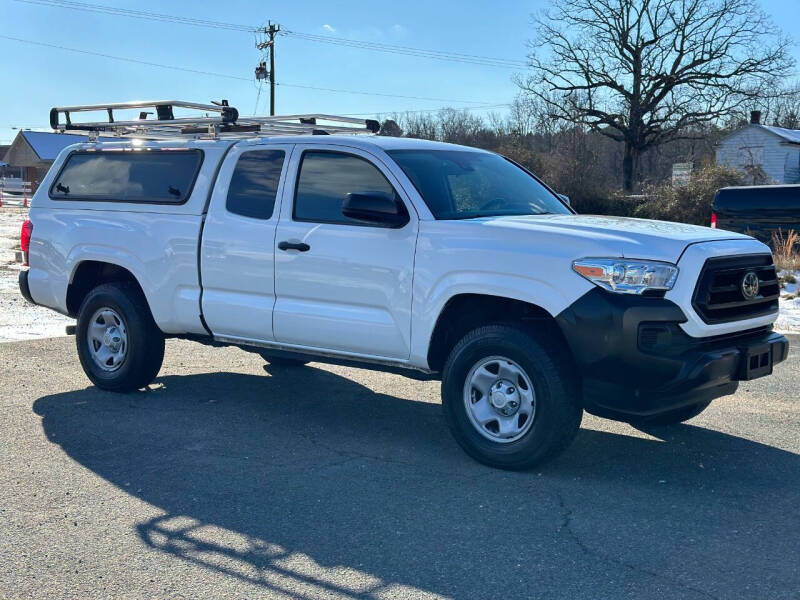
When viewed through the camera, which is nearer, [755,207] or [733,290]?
[733,290]

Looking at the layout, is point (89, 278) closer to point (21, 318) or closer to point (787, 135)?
point (21, 318)

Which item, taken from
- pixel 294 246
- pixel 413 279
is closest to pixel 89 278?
pixel 294 246

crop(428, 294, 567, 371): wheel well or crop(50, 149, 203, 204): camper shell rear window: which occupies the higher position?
crop(50, 149, 203, 204): camper shell rear window

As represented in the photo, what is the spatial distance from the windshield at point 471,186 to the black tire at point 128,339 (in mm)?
2520

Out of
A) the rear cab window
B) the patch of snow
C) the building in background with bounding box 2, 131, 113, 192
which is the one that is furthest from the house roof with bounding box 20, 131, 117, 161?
the rear cab window

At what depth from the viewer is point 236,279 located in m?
6.55

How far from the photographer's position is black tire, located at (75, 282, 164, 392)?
717 centimetres

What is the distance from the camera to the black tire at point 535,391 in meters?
5.14

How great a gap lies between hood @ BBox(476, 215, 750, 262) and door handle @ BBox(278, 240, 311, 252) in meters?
1.30

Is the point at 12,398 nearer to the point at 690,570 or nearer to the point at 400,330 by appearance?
the point at 400,330

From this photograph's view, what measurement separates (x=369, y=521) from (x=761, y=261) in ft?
9.43

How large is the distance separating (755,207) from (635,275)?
9.37 meters

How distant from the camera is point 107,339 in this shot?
292 inches

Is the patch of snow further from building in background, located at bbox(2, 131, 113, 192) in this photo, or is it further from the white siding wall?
building in background, located at bbox(2, 131, 113, 192)
